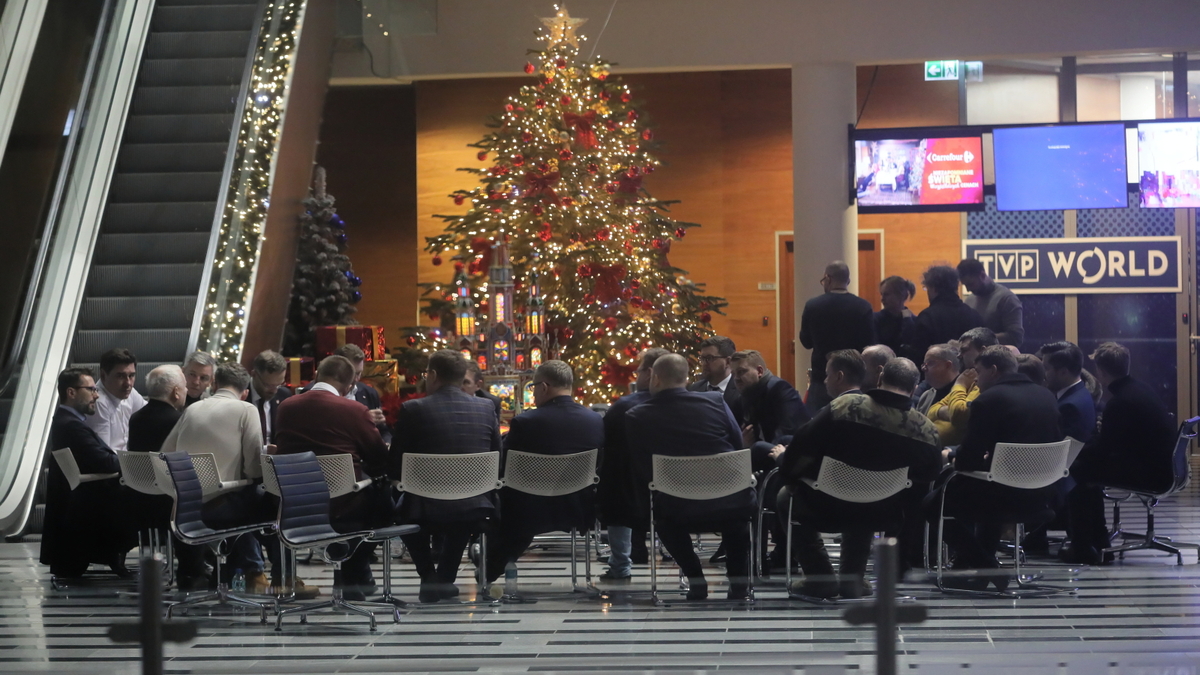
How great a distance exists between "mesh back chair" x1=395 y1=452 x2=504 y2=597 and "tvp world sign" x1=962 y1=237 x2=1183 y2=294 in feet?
29.2

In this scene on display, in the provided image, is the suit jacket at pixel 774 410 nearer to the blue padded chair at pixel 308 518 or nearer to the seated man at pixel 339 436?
the seated man at pixel 339 436

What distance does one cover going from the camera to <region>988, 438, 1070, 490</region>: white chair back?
6602 mm

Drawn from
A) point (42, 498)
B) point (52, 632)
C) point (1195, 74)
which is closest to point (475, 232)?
point (42, 498)

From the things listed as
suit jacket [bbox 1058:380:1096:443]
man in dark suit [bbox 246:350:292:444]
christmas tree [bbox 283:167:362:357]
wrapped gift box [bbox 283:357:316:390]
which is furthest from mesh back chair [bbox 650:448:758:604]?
christmas tree [bbox 283:167:362:357]

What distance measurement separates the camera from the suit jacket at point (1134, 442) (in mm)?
7555

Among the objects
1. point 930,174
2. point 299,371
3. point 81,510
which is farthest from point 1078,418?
point 299,371

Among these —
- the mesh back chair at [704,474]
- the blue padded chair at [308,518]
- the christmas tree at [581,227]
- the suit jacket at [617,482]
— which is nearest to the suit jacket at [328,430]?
the blue padded chair at [308,518]

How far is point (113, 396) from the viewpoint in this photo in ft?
26.4

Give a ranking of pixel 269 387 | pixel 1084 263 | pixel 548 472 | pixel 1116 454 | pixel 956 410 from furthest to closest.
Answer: pixel 1084 263, pixel 269 387, pixel 1116 454, pixel 956 410, pixel 548 472

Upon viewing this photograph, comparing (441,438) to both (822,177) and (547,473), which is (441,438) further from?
(822,177)

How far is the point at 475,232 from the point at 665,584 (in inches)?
222

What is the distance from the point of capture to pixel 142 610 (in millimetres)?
2986

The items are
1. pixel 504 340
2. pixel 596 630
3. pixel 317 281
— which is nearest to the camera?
pixel 596 630

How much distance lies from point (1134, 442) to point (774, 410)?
2046mm
